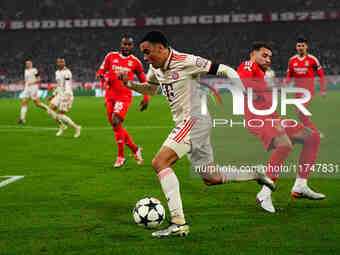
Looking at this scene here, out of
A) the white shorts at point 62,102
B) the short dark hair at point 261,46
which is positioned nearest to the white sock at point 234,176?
the short dark hair at point 261,46

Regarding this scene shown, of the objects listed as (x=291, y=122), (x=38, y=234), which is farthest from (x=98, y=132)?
(x=38, y=234)

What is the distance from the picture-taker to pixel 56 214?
6.84m

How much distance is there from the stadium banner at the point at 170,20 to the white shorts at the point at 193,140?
47485 millimetres

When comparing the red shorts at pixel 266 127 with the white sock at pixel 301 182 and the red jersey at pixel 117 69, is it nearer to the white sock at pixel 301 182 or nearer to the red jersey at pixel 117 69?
the white sock at pixel 301 182

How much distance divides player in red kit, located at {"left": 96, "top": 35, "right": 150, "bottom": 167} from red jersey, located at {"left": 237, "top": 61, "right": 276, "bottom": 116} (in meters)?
4.17

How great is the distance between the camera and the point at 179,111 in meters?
6.12

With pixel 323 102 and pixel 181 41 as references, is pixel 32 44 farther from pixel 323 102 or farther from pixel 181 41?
pixel 323 102

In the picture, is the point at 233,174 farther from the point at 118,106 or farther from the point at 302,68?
the point at 302,68

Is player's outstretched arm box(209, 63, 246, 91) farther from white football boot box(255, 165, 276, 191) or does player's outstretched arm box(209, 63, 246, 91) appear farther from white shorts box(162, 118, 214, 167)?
white football boot box(255, 165, 276, 191)

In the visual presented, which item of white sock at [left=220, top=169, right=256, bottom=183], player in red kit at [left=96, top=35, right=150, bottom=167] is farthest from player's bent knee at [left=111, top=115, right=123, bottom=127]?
white sock at [left=220, top=169, right=256, bottom=183]

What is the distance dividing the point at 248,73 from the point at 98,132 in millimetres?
11359

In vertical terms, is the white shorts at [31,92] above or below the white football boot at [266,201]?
above

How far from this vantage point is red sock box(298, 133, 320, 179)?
7531 millimetres

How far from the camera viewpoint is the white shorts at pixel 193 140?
591 centimetres
